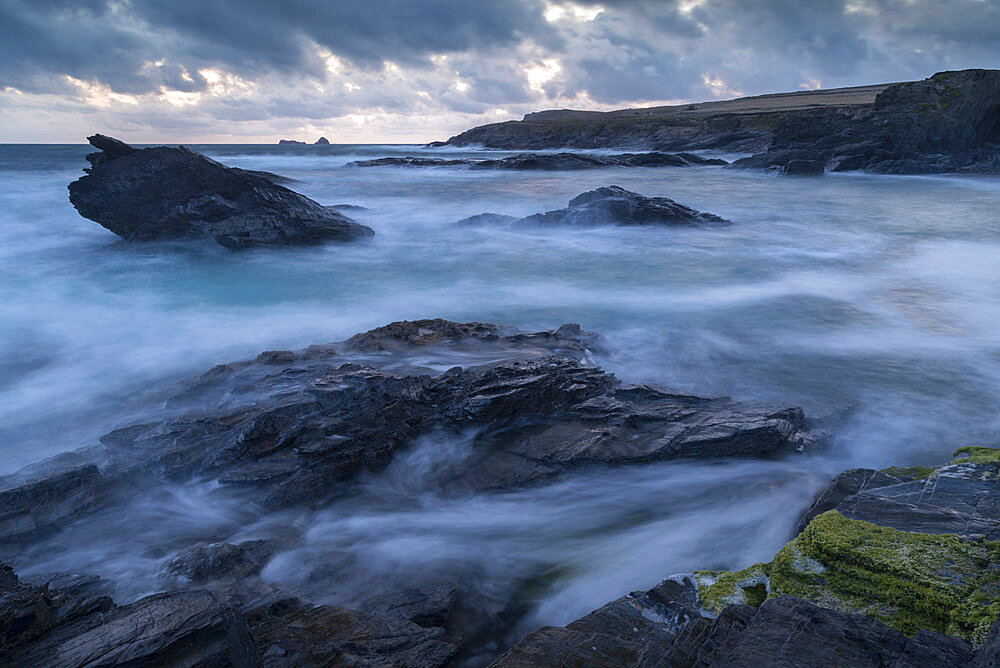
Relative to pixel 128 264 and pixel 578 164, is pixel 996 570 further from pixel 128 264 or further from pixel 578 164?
pixel 578 164

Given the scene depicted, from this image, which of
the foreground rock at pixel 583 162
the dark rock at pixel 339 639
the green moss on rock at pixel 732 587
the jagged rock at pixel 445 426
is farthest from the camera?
the foreground rock at pixel 583 162

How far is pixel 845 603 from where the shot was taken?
9.37 ft

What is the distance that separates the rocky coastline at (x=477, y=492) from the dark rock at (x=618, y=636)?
1 cm

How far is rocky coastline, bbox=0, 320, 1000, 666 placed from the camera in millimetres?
2537

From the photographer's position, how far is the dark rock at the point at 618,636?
8.81 ft

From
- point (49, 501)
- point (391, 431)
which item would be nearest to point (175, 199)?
point (49, 501)

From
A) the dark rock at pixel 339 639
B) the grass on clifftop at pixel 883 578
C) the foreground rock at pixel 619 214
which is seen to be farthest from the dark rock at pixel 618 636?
the foreground rock at pixel 619 214

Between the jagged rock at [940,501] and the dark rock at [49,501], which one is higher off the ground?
the jagged rock at [940,501]

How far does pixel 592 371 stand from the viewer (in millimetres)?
6340

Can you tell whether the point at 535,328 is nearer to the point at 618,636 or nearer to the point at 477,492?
the point at 477,492

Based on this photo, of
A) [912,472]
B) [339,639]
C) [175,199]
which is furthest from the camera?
[175,199]

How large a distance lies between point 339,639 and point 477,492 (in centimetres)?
215

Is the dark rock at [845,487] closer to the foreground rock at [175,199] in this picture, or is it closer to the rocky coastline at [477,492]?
the rocky coastline at [477,492]

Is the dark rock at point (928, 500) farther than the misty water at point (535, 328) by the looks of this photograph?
No
